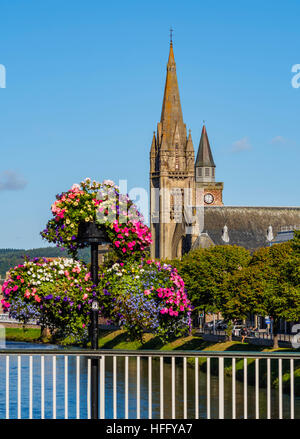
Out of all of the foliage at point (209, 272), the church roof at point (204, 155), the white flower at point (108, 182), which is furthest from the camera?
the church roof at point (204, 155)

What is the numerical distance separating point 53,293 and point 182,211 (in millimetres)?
122291

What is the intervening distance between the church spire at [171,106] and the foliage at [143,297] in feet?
402

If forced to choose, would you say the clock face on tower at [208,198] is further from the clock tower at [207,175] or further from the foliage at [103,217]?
the foliage at [103,217]

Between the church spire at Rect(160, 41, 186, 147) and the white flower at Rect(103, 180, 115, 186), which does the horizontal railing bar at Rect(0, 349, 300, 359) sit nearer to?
the white flower at Rect(103, 180, 115, 186)

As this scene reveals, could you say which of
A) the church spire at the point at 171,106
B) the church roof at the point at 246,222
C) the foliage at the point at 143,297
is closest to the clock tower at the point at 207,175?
the church spire at the point at 171,106

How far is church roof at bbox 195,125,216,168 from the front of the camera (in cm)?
16812

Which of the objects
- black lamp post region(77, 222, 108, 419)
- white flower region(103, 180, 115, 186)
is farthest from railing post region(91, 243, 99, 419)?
white flower region(103, 180, 115, 186)

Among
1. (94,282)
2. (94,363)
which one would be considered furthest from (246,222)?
(94,363)

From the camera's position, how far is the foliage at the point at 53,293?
17.4 m

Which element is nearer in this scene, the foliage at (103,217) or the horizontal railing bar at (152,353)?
the horizontal railing bar at (152,353)

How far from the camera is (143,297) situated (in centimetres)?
1819

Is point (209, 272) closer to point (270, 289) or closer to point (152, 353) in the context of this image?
point (270, 289)
